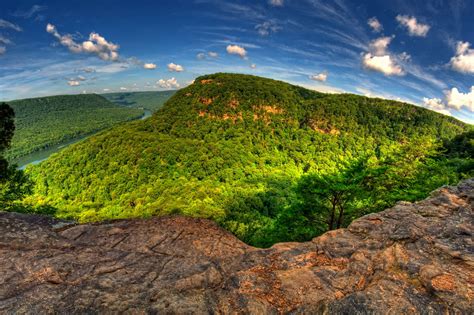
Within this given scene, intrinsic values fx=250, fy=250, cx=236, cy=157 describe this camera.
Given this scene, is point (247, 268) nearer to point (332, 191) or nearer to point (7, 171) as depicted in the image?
point (332, 191)

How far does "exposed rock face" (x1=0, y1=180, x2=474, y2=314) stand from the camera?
22.4 feet

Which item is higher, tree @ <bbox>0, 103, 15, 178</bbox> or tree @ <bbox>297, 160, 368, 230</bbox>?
tree @ <bbox>0, 103, 15, 178</bbox>

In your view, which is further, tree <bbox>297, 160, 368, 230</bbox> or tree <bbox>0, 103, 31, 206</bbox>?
tree <bbox>0, 103, 31, 206</bbox>

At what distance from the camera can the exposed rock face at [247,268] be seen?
6.84 metres

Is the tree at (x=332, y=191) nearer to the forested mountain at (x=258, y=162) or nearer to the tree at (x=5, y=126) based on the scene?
the forested mountain at (x=258, y=162)

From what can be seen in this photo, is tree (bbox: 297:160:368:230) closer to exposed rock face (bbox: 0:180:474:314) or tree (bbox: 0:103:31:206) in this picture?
exposed rock face (bbox: 0:180:474:314)

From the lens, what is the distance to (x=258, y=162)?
108 metres

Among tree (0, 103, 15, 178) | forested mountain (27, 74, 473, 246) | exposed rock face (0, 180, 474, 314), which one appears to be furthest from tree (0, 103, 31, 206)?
exposed rock face (0, 180, 474, 314)

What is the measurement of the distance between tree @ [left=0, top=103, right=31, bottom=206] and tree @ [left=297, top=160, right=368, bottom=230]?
22.3m

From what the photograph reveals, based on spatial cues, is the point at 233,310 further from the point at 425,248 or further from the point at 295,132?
the point at 295,132

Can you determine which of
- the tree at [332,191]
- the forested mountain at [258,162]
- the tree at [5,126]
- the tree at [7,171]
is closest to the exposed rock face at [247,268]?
the tree at [332,191]

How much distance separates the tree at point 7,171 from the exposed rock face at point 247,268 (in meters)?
10.3

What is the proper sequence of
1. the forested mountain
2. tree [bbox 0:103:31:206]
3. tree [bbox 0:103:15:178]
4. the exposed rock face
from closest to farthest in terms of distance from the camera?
the exposed rock face → tree [bbox 0:103:15:178] → tree [bbox 0:103:31:206] → the forested mountain

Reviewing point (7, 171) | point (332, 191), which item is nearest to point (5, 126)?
point (7, 171)
